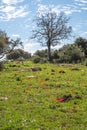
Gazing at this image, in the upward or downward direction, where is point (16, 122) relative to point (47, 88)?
upward

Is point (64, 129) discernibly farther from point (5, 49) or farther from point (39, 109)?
point (5, 49)

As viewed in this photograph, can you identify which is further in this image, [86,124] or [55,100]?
[55,100]

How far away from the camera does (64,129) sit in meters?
11.6

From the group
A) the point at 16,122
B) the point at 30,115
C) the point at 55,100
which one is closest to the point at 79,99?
the point at 55,100

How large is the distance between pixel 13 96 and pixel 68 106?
398 centimetres

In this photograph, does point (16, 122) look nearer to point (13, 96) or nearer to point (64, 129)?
point (64, 129)

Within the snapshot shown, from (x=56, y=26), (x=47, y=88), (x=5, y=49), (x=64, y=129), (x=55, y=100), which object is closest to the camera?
(x=64, y=129)

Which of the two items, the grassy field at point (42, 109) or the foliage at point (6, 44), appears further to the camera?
the foliage at point (6, 44)

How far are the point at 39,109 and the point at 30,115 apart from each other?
1.24 metres

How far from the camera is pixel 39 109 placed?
14828mm

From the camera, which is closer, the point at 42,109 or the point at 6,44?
the point at 42,109

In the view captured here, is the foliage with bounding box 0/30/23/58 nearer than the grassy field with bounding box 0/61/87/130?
No

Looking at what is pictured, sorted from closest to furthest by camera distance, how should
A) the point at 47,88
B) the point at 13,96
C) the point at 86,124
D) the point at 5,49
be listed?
the point at 86,124, the point at 13,96, the point at 47,88, the point at 5,49

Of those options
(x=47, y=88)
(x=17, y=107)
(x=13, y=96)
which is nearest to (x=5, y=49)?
(x=47, y=88)
